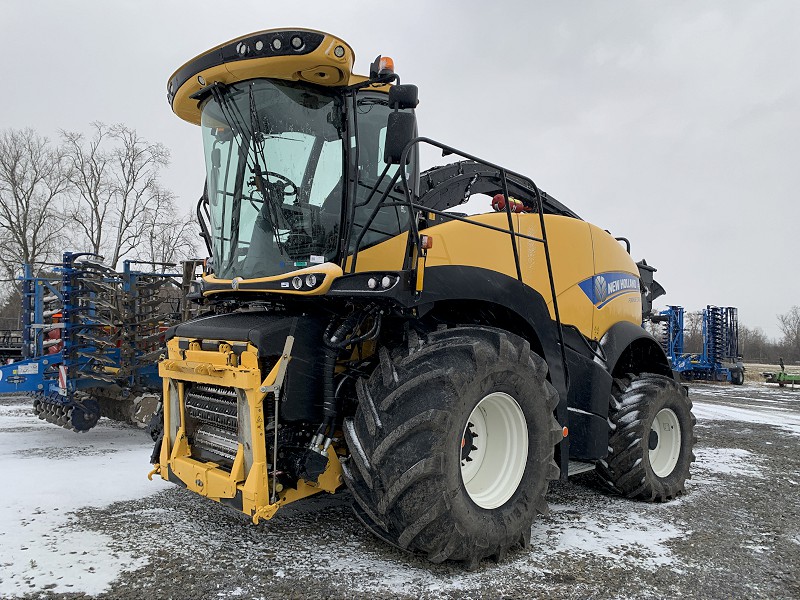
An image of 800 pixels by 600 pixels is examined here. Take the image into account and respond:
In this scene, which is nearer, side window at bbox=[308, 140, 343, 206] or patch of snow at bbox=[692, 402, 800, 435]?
side window at bbox=[308, 140, 343, 206]

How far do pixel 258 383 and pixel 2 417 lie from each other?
311 inches

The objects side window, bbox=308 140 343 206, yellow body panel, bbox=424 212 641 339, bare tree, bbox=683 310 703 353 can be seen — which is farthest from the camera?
bare tree, bbox=683 310 703 353

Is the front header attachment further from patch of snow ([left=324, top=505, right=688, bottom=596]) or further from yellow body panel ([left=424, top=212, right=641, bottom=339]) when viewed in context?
patch of snow ([left=324, top=505, right=688, bottom=596])

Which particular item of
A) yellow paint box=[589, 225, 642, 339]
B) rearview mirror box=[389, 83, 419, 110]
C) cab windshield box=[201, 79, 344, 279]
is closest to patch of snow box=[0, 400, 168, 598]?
cab windshield box=[201, 79, 344, 279]

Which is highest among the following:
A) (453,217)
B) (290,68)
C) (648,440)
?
(290,68)

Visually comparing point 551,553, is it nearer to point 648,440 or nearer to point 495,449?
point 495,449

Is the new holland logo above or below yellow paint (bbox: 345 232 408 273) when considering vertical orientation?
below

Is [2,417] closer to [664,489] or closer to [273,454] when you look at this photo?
[273,454]

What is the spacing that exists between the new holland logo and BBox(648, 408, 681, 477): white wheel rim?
116 cm

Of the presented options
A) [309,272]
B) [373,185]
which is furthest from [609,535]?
[373,185]

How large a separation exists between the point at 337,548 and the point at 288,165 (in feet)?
7.81

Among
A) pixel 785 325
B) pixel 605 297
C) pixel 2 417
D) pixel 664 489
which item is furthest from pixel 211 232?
pixel 785 325

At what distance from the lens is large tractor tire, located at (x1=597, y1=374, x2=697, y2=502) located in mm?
4980

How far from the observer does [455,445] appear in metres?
3.29
